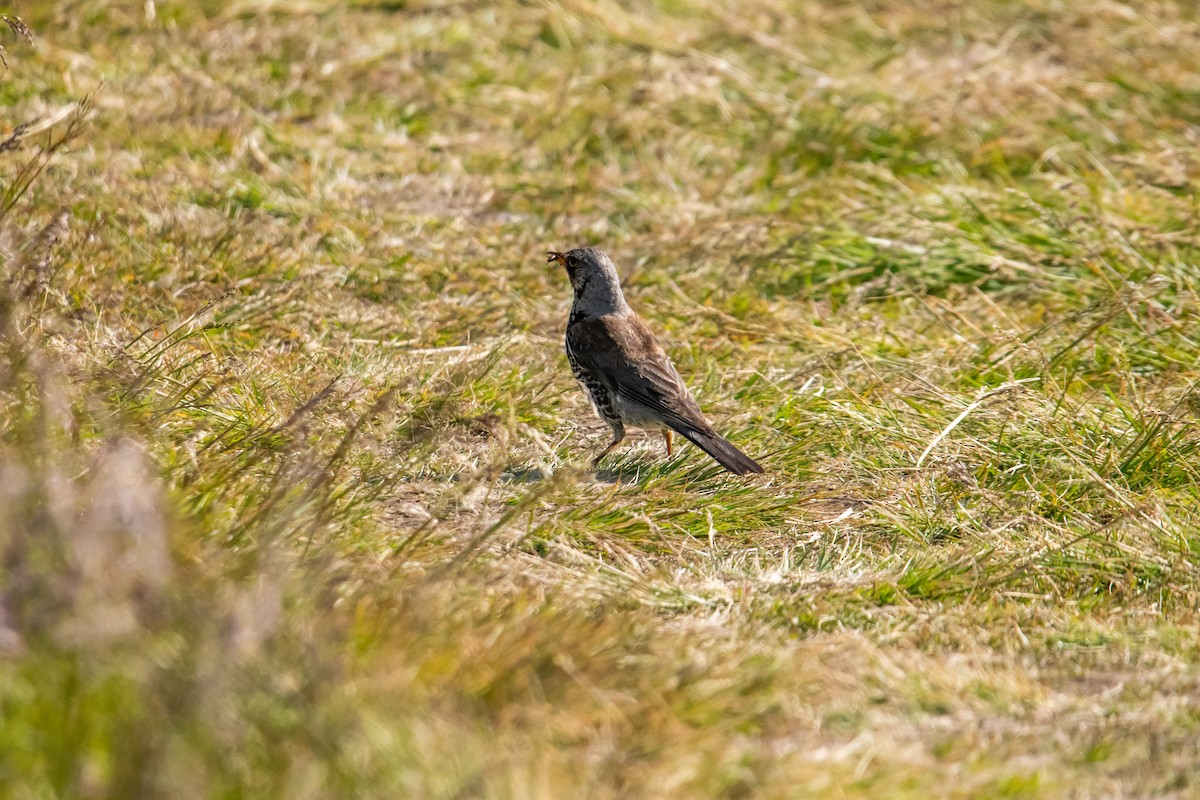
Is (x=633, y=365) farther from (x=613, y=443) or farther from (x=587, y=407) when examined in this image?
(x=587, y=407)

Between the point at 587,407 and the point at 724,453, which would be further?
the point at 587,407

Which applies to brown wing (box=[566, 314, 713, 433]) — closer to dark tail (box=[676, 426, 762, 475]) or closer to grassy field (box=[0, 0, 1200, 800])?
dark tail (box=[676, 426, 762, 475])

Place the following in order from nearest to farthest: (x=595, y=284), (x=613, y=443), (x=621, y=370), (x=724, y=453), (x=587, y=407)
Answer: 1. (x=724, y=453)
2. (x=621, y=370)
3. (x=613, y=443)
4. (x=595, y=284)
5. (x=587, y=407)

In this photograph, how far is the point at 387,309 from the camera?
21.6 feet

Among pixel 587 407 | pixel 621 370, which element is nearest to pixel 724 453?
pixel 621 370

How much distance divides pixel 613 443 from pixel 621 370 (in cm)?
31

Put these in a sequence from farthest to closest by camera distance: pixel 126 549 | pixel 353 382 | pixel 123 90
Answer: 1. pixel 123 90
2. pixel 353 382
3. pixel 126 549

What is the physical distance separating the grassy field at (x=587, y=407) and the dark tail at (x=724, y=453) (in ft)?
0.35

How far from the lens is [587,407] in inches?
245

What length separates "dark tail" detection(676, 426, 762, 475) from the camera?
5.07m

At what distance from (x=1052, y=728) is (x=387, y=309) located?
3.82 metres

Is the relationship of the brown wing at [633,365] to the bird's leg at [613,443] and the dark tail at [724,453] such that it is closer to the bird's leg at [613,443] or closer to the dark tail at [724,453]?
the dark tail at [724,453]

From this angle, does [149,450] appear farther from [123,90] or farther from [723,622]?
[123,90]

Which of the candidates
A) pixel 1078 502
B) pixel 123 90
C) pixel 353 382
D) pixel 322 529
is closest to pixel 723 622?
pixel 322 529
